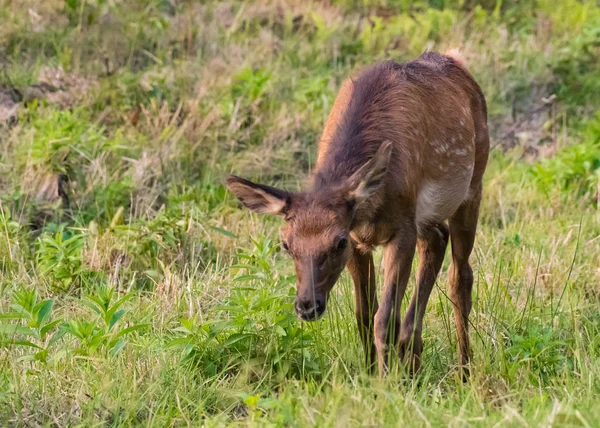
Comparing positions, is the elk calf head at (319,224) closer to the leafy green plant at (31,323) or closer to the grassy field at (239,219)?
the grassy field at (239,219)

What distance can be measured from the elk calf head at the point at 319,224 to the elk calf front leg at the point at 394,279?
1.19ft

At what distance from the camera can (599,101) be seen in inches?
451

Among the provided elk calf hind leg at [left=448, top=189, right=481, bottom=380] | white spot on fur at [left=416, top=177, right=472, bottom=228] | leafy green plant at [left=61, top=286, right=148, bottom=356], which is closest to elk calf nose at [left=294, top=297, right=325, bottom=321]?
leafy green plant at [left=61, top=286, right=148, bottom=356]

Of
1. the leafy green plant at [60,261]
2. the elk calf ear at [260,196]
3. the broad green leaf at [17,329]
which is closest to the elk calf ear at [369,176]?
the elk calf ear at [260,196]

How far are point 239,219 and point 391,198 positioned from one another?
9.08 feet

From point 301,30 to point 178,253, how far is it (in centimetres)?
570

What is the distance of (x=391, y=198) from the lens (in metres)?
5.92

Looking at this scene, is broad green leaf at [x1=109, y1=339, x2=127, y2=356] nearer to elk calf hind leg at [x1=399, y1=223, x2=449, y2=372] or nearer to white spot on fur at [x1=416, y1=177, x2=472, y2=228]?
elk calf hind leg at [x1=399, y1=223, x2=449, y2=372]

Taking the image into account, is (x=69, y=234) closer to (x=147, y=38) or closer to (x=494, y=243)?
(x=494, y=243)

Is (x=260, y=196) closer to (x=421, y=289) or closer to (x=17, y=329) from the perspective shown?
(x=421, y=289)

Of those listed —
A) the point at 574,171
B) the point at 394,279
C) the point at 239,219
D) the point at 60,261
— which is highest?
the point at 394,279

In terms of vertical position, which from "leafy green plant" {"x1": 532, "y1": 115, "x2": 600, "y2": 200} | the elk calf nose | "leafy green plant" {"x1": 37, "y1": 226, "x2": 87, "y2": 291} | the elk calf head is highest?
the elk calf head

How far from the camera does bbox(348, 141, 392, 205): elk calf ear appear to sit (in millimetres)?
5527

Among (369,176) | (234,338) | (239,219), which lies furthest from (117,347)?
(239,219)
